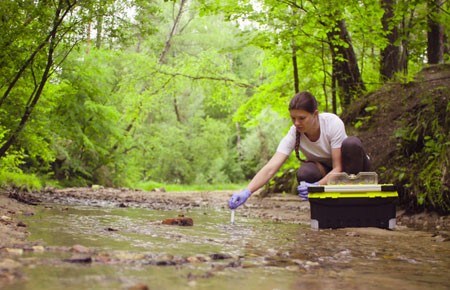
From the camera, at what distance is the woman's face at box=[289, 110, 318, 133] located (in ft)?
15.7

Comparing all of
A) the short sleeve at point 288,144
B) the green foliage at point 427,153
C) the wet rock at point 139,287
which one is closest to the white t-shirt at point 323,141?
the short sleeve at point 288,144

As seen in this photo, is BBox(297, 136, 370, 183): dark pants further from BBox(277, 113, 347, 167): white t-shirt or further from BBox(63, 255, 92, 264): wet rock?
BBox(63, 255, 92, 264): wet rock

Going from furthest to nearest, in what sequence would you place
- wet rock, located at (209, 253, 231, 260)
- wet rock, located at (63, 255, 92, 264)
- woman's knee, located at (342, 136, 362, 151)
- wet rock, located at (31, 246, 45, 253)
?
woman's knee, located at (342, 136, 362, 151)
wet rock, located at (209, 253, 231, 260)
wet rock, located at (31, 246, 45, 253)
wet rock, located at (63, 255, 92, 264)

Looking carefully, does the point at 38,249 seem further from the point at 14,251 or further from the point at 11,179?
the point at 11,179

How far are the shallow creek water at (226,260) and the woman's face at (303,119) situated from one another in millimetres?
1057

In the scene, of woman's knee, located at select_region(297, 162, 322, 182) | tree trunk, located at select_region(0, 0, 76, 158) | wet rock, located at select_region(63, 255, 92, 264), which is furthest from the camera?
tree trunk, located at select_region(0, 0, 76, 158)

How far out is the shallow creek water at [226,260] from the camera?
6.76 feet

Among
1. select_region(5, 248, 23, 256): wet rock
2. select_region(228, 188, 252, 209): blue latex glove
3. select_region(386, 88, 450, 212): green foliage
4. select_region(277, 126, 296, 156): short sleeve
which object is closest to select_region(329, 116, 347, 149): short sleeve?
select_region(277, 126, 296, 156): short sleeve

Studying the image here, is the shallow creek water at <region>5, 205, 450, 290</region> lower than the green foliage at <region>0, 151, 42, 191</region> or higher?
lower

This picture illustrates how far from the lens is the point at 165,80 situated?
47.4 ft

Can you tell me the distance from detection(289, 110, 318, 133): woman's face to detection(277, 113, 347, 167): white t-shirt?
18 cm

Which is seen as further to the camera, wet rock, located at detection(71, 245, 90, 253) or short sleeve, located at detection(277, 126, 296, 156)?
short sleeve, located at detection(277, 126, 296, 156)

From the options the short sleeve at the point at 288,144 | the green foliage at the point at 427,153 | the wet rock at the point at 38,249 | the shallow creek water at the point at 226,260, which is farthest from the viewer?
the green foliage at the point at 427,153

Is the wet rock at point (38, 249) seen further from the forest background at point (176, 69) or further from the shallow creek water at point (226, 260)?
the forest background at point (176, 69)
